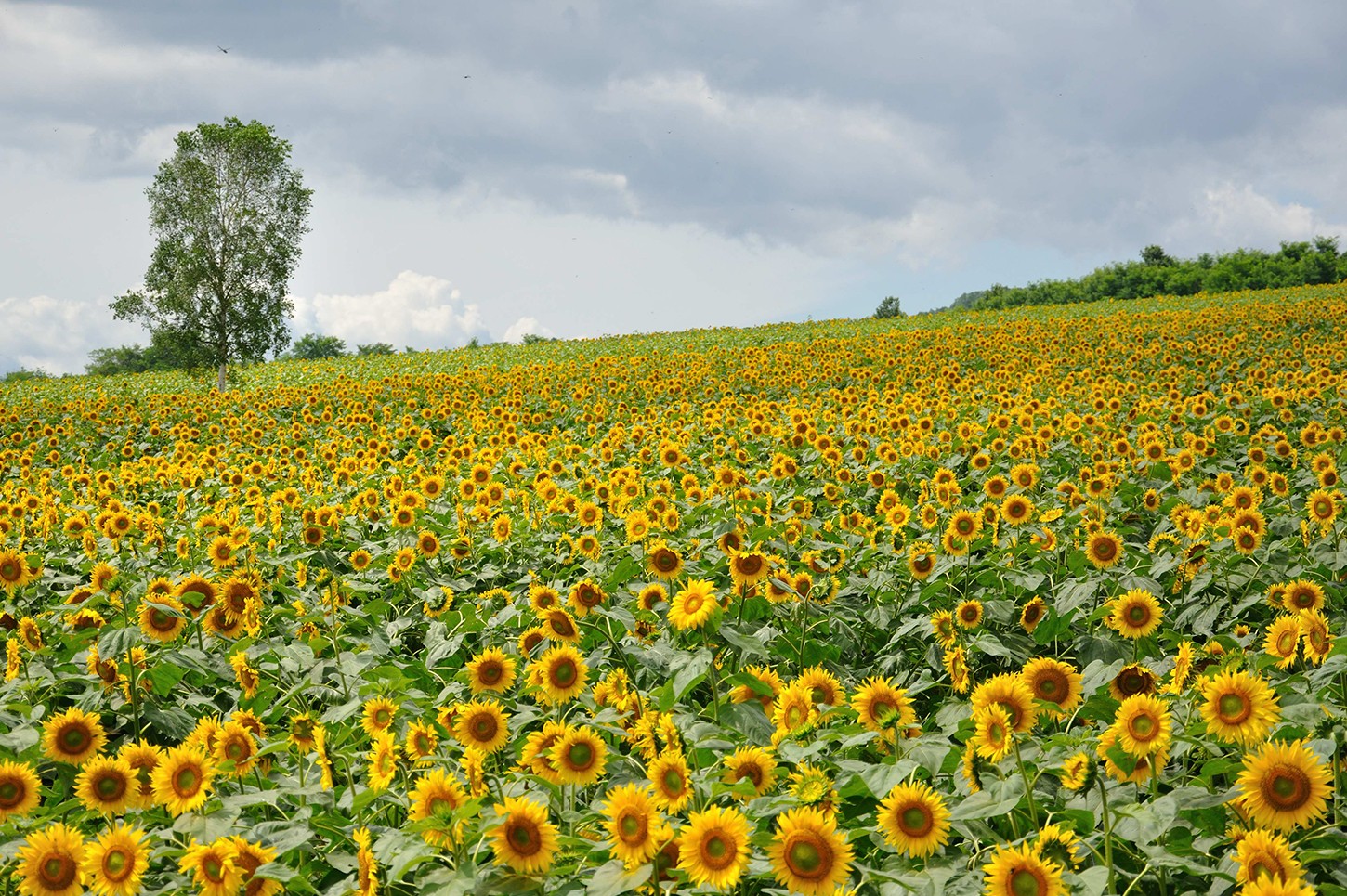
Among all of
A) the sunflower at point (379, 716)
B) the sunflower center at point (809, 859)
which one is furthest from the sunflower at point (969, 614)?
the sunflower at point (379, 716)

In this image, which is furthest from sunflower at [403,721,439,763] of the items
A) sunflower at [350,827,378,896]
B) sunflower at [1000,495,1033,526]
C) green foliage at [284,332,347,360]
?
green foliage at [284,332,347,360]

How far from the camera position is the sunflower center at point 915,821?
2.42m

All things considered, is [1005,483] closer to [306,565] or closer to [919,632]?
[919,632]

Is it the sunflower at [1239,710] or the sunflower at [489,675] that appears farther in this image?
the sunflower at [489,675]

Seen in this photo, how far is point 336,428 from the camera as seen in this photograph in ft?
46.0

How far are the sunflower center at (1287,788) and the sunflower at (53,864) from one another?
311 centimetres

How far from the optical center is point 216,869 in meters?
2.35

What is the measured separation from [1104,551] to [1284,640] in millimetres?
1635

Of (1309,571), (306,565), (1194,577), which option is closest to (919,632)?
(1194,577)

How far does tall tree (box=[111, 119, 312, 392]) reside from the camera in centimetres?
3262

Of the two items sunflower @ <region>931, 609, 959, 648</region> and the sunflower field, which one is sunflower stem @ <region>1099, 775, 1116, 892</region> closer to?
the sunflower field

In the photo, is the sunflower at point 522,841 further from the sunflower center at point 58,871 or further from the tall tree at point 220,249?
the tall tree at point 220,249

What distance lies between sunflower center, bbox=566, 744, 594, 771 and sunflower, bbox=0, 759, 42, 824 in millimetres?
1637

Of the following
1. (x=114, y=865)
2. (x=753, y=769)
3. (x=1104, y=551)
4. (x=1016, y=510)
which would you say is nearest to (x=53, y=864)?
(x=114, y=865)
